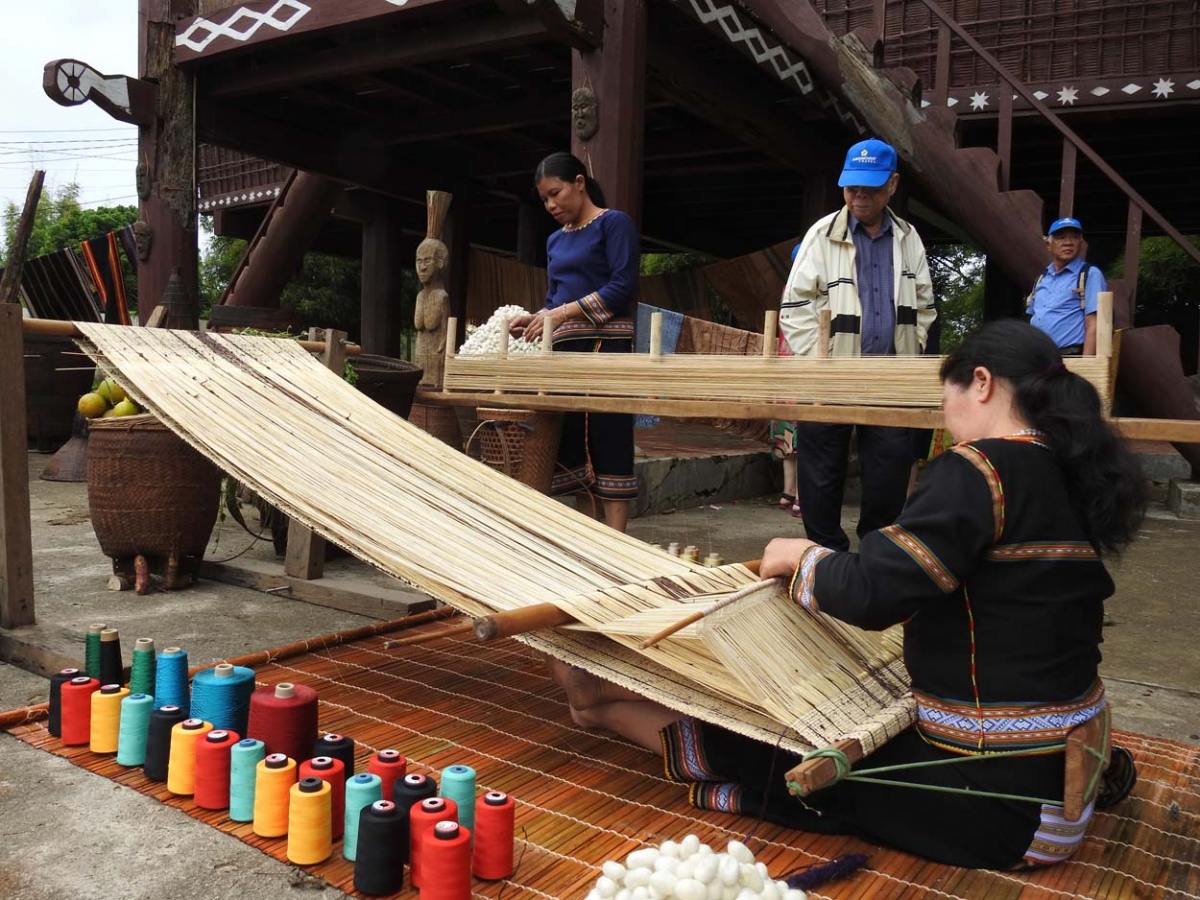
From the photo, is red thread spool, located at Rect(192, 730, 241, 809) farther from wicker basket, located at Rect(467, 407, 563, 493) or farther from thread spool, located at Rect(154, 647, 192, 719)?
wicker basket, located at Rect(467, 407, 563, 493)

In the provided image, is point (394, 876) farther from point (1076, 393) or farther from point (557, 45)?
point (557, 45)

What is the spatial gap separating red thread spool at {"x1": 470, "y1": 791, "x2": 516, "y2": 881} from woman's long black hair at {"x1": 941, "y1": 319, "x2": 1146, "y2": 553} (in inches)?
38.1

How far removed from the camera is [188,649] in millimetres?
2635

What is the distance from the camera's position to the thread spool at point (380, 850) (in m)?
1.39

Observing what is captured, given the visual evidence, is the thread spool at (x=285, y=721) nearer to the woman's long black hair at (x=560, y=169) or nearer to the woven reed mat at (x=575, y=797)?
the woven reed mat at (x=575, y=797)

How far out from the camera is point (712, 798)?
5.72ft

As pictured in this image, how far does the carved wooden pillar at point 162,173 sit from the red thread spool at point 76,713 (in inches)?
164

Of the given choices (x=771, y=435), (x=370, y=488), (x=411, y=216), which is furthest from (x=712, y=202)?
(x=370, y=488)

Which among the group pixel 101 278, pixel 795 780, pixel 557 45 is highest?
Result: pixel 557 45

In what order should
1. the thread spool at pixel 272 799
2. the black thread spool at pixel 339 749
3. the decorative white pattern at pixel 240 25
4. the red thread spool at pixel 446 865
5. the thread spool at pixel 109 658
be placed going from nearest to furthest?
the red thread spool at pixel 446 865 < the thread spool at pixel 272 799 < the black thread spool at pixel 339 749 < the thread spool at pixel 109 658 < the decorative white pattern at pixel 240 25

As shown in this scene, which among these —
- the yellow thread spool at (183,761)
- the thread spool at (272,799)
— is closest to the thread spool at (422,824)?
the thread spool at (272,799)

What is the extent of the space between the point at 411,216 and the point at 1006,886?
9.40 metres

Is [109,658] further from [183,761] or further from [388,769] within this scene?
[388,769]

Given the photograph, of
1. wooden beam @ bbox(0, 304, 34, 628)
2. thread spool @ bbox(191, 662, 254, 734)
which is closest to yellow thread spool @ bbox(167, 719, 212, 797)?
thread spool @ bbox(191, 662, 254, 734)
